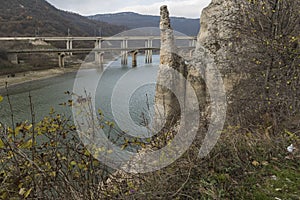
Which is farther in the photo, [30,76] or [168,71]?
[30,76]

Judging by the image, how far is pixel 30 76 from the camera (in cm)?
3944

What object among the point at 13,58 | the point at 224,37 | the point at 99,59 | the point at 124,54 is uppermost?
the point at 224,37

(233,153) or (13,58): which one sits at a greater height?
(233,153)

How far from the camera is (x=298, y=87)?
5895mm

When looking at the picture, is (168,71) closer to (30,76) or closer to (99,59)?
(30,76)

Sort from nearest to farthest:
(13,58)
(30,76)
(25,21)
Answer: (30,76), (13,58), (25,21)

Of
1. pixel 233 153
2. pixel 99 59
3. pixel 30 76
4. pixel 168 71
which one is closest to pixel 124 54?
pixel 99 59

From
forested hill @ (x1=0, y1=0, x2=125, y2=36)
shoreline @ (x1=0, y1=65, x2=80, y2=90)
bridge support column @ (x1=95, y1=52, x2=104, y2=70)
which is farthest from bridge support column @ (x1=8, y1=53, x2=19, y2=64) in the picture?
forested hill @ (x1=0, y1=0, x2=125, y2=36)

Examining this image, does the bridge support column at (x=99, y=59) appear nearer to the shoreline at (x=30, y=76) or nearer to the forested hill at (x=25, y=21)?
the shoreline at (x=30, y=76)

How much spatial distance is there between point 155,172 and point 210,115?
4.60 m

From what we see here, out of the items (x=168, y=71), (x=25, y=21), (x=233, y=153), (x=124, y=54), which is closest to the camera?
(x=233, y=153)

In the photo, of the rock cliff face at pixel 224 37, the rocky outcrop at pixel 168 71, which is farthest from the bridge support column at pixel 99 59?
the rock cliff face at pixel 224 37

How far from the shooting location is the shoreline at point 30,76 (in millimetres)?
33834

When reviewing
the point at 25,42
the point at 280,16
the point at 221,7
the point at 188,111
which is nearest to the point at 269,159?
the point at 280,16
